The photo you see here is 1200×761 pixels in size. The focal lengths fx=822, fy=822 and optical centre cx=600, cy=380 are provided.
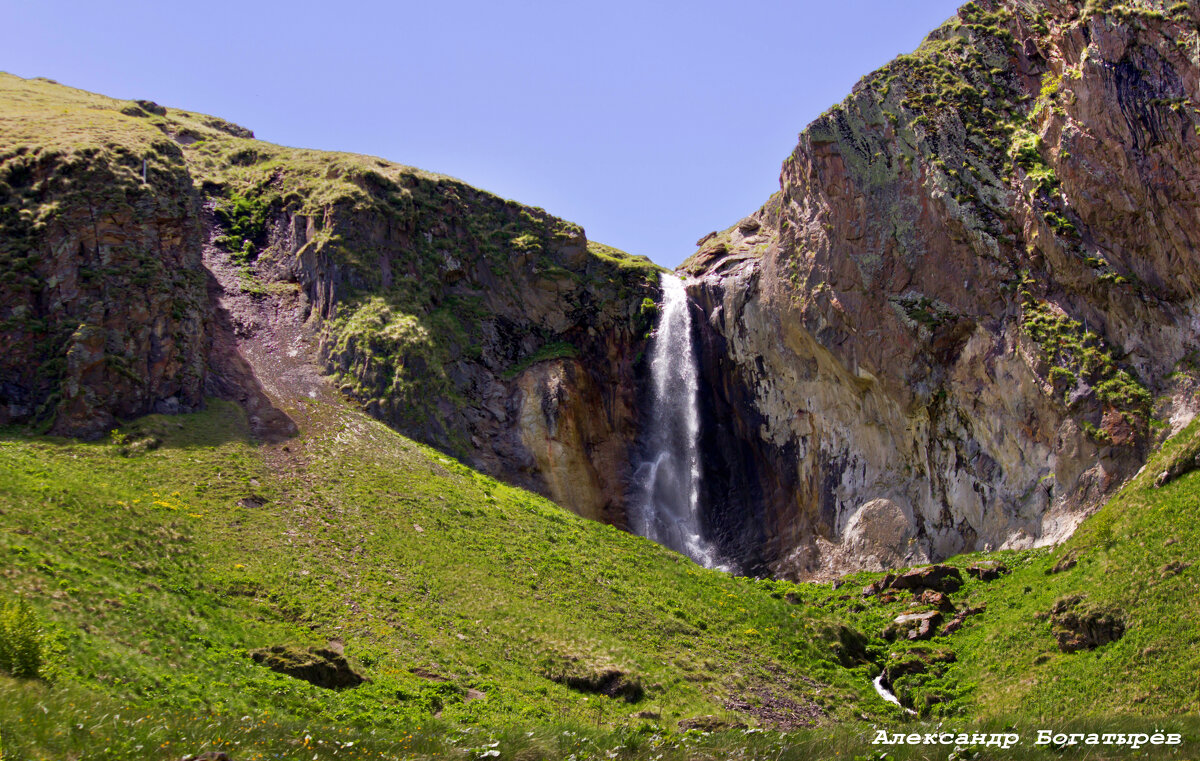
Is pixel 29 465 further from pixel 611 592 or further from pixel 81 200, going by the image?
pixel 611 592

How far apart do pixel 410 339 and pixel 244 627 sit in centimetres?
2796

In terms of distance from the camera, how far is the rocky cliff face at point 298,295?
1545 inches

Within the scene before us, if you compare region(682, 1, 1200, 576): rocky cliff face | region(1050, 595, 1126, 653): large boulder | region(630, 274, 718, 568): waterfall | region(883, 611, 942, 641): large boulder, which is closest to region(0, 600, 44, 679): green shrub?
region(1050, 595, 1126, 653): large boulder

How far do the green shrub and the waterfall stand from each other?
37.8 metres

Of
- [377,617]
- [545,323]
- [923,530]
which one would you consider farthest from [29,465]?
[923,530]

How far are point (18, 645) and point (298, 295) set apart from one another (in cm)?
4055

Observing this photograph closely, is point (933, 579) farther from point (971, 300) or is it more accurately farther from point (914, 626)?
point (971, 300)

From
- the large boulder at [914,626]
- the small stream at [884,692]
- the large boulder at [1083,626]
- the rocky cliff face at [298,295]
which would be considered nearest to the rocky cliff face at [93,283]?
the rocky cliff face at [298,295]

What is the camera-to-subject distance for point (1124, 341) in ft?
126

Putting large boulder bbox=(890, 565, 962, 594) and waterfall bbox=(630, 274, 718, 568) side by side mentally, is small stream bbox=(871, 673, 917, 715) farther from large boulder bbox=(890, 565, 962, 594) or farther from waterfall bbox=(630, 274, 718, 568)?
waterfall bbox=(630, 274, 718, 568)

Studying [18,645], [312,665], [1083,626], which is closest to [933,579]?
[1083,626]

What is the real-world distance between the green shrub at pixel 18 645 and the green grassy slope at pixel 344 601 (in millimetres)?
758

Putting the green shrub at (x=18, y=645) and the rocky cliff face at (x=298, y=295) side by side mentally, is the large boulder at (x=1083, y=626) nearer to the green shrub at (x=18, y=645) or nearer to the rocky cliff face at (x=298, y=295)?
the rocky cliff face at (x=298, y=295)

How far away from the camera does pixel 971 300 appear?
4338 centimetres
